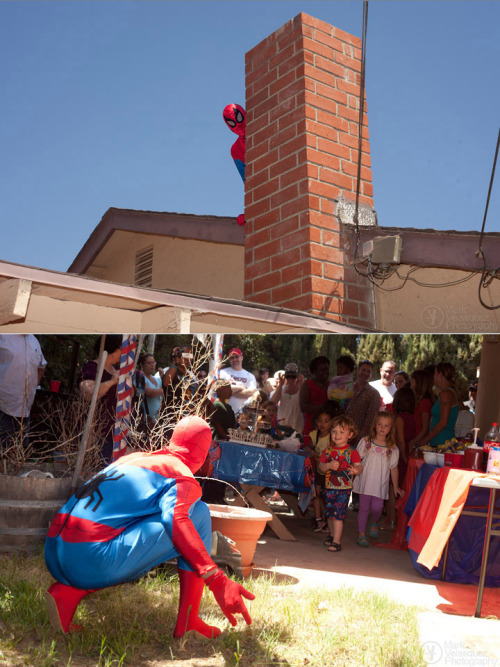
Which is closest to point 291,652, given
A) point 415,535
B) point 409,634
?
point 409,634

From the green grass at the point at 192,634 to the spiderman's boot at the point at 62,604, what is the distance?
0.29ft

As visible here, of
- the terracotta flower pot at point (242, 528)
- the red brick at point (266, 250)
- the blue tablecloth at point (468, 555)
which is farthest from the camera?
the red brick at point (266, 250)

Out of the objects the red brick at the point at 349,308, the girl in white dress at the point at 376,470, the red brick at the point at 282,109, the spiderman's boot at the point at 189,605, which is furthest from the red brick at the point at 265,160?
the spiderman's boot at the point at 189,605

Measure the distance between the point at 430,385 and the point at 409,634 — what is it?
487 cm

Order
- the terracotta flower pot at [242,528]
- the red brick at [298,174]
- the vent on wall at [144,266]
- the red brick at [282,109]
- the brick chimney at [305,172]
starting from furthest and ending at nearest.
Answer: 1. the vent on wall at [144,266]
2. the red brick at [282,109]
3. the red brick at [298,174]
4. the brick chimney at [305,172]
5. the terracotta flower pot at [242,528]

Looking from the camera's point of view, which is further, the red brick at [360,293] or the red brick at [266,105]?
the red brick at [266,105]

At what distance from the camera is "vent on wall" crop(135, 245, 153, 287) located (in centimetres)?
1040

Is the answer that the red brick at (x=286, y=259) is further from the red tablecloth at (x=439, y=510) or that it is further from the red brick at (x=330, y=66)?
the red tablecloth at (x=439, y=510)

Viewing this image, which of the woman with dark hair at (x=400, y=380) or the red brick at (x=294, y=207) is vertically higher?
the red brick at (x=294, y=207)

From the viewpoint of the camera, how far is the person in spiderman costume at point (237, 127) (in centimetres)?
787

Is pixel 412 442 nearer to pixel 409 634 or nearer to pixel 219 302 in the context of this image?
pixel 219 302

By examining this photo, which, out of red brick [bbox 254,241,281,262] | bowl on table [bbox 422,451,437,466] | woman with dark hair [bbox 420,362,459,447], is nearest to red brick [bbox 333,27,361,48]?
red brick [bbox 254,241,281,262]

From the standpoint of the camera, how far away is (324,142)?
6.78m

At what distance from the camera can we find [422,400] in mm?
8500
